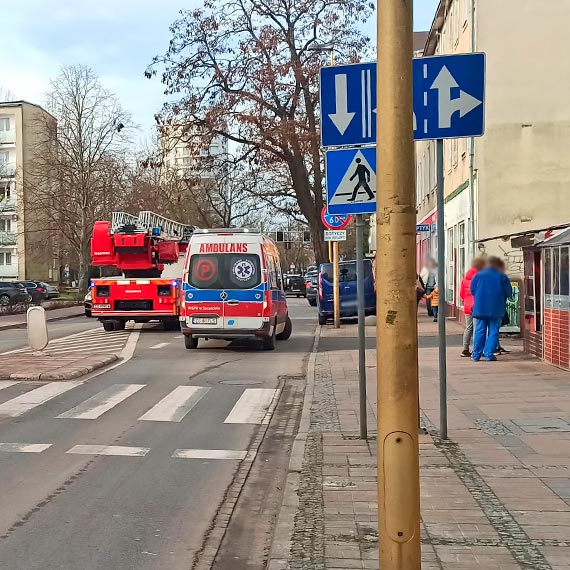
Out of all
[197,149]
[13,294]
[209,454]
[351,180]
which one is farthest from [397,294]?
[13,294]

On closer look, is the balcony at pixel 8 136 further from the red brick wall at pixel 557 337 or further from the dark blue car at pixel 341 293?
the red brick wall at pixel 557 337

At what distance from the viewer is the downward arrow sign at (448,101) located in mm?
6973

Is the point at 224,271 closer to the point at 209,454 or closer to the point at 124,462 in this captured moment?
the point at 209,454

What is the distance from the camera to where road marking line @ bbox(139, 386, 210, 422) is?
9695 millimetres

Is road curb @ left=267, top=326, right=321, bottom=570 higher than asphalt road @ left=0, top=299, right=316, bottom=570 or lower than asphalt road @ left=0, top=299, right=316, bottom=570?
higher

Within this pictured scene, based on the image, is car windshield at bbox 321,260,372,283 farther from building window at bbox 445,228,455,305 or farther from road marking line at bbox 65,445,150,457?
road marking line at bbox 65,445,150,457

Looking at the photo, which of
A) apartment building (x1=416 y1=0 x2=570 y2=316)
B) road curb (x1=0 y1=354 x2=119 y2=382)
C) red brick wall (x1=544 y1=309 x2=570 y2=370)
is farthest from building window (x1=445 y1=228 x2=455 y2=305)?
road curb (x1=0 y1=354 x2=119 y2=382)

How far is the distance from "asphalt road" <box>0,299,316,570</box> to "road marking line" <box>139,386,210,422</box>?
0.04 feet

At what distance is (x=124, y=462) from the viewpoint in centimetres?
734

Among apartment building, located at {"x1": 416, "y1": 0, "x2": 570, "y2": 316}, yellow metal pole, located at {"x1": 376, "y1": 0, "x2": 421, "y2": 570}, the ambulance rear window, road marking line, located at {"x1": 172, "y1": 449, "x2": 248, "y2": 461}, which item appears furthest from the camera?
apartment building, located at {"x1": 416, "y1": 0, "x2": 570, "y2": 316}

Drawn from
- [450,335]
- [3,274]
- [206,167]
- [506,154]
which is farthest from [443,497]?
[3,274]

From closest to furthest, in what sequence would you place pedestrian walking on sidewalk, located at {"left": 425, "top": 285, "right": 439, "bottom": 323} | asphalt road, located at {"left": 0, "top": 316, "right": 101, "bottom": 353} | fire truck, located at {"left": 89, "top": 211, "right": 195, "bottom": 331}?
asphalt road, located at {"left": 0, "top": 316, "right": 101, "bottom": 353} < fire truck, located at {"left": 89, "top": 211, "right": 195, "bottom": 331} < pedestrian walking on sidewalk, located at {"left": 425, "top": 285, "right": 439, "bottom": 323}

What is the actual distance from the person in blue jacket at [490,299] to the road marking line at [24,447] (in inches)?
332

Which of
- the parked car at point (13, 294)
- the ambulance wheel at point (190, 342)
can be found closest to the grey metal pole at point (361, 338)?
the ambulance wheel at point (190, 342)
